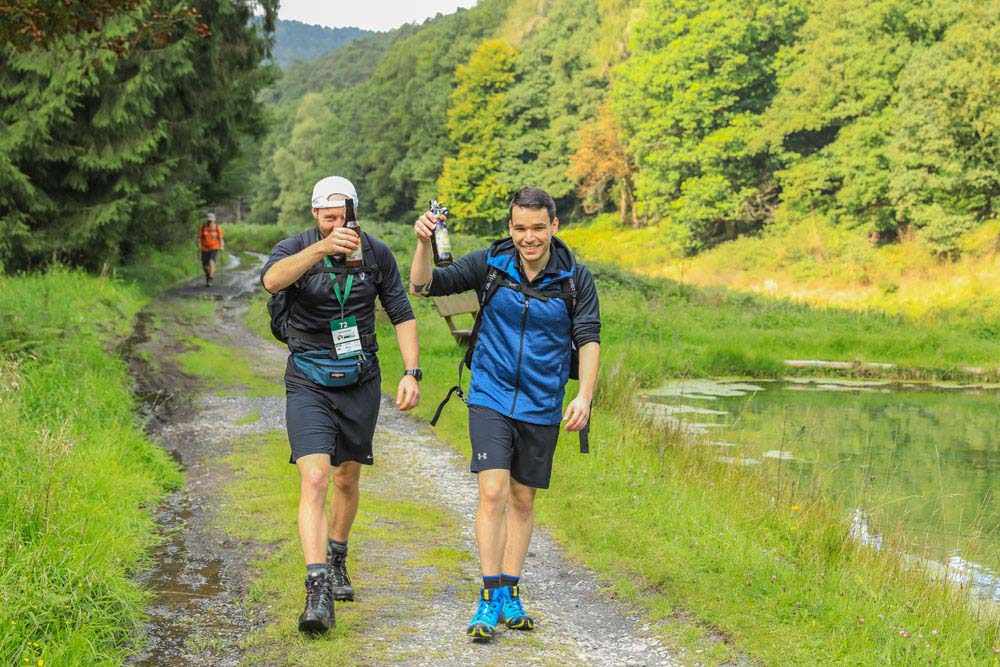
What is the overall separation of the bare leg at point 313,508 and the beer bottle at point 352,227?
0.98 metres

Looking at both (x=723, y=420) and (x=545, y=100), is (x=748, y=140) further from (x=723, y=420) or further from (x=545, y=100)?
(x=723, y=420)

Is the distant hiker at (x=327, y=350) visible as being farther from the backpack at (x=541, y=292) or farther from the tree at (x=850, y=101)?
the tree at (x=850, y=101)

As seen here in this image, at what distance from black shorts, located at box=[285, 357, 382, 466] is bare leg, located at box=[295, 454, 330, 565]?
65 mm

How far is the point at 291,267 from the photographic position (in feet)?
18.3

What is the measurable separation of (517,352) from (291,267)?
1175 millimetres

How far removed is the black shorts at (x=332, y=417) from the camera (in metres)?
5.78

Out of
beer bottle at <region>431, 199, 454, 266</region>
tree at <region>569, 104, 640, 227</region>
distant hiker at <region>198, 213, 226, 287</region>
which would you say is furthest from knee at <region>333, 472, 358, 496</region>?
tree at <region>569, 104, 640, 227</region>

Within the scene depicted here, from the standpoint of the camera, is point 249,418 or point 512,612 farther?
point 249,418

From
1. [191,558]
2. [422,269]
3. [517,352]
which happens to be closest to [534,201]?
[422,269]

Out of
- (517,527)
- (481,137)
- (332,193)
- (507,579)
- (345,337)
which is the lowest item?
(507,579)

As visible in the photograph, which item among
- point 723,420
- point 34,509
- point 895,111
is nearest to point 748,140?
point 895,111

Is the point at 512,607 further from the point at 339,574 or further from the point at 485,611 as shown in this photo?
the point at 339,574

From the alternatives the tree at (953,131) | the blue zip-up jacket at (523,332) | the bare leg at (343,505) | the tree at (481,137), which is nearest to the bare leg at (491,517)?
the blue zip-up jacket at (523,332)

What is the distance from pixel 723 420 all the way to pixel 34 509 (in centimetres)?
1075
